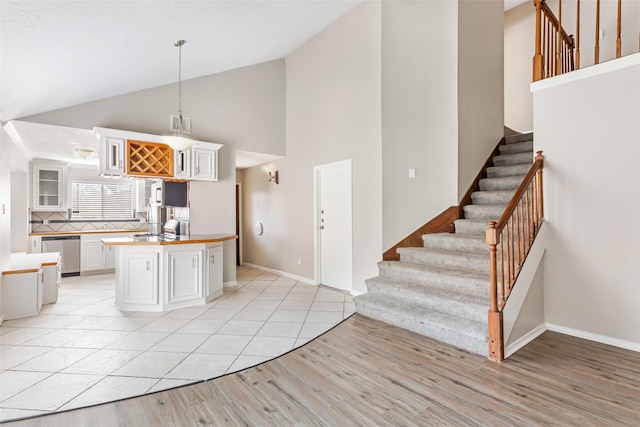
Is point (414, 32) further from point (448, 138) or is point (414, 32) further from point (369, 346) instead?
point (369, 346)

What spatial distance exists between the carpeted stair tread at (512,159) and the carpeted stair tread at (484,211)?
2.66 feet

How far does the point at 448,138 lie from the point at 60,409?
4.57 m

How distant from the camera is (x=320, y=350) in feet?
9.30

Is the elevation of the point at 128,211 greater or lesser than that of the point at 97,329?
greater

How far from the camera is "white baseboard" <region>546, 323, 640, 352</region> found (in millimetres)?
2762

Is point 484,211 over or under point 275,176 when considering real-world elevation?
under

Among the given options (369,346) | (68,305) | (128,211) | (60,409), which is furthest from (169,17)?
(128,211)

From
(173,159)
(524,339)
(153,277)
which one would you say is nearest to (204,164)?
(173,159)

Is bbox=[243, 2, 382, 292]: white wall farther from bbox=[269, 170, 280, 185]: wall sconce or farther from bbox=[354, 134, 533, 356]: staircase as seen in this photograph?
bbox=[354, 134, 533, 356]: staircase

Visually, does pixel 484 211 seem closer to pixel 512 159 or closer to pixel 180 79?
pixel 512 159

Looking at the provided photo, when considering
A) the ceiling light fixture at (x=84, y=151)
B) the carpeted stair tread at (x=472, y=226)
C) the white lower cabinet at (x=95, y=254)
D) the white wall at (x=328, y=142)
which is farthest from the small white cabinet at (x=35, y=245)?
the carpeted stair tread at (x=472, y=226)

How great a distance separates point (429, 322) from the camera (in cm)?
304

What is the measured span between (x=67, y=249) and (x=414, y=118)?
6696 millimetres

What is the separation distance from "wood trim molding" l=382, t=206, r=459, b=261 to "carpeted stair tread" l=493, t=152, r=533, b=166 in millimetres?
1057
